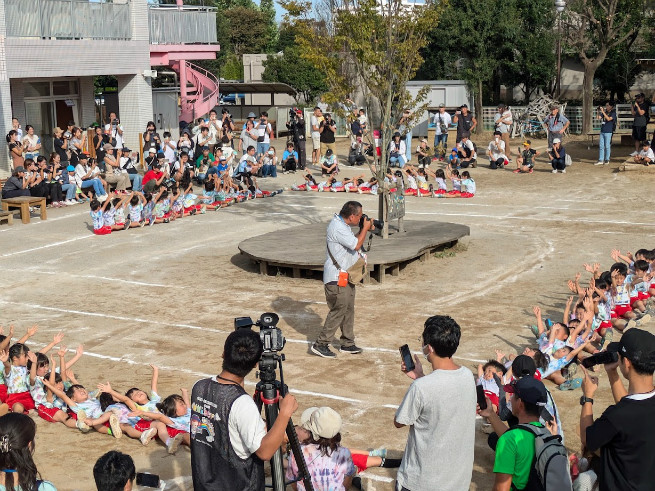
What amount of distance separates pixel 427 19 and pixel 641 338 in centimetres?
1173

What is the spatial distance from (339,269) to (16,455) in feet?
20.0

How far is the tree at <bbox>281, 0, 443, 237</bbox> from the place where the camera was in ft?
52.0

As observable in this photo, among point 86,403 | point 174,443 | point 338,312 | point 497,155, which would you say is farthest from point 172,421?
point 497,155

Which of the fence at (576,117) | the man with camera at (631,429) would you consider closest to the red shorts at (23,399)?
the man with camera at (631,429)

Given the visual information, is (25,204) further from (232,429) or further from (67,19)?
(232,429)

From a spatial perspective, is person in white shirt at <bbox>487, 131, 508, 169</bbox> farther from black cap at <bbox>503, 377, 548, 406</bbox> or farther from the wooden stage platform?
black cap at <bbox>503, 377, 548, 406</bbox>

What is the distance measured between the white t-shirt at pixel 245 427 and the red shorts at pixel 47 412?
450 centimetres

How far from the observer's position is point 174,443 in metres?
8.36

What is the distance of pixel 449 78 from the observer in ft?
125

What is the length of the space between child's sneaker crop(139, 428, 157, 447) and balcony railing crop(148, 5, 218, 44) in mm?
24336

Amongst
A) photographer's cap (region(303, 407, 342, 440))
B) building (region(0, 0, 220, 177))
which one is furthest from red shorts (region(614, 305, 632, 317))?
building (region(0, 0, 220, 177))

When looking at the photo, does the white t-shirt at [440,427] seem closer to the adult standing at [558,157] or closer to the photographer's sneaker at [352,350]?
the photographer's sneaker at [352,350]

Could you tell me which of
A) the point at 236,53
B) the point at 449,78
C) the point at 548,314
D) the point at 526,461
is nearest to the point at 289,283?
the point at 548,314

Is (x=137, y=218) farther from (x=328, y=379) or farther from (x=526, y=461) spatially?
(x=526, y=461)
